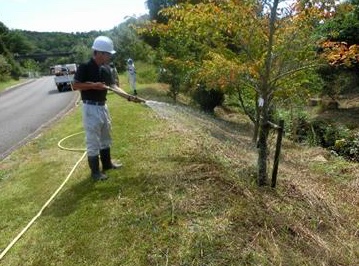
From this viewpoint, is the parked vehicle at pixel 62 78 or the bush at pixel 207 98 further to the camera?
the parked vehicle at pixel 62 78

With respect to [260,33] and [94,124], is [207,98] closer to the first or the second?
[260,33]

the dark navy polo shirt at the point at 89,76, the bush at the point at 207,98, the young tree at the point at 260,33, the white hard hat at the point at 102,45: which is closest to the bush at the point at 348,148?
the young tree at the point at 260,33

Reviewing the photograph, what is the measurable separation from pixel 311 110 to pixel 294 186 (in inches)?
529

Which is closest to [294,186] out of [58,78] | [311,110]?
[311,110]

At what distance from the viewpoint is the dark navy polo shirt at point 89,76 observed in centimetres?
527

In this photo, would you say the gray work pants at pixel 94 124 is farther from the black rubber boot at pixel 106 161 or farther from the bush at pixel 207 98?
the bush at pixel 207 98

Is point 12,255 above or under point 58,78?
above

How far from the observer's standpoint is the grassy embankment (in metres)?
3.92

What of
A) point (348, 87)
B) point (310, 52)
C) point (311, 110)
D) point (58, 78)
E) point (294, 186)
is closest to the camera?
point (294, 186)

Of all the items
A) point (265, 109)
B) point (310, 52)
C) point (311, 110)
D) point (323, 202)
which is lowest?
point (311, 110)

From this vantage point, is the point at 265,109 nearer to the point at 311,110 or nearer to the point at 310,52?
A: the point at 310,52

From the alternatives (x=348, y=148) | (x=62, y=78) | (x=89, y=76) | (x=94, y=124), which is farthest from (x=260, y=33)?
(x=62, y=78)

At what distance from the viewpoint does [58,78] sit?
25.2m

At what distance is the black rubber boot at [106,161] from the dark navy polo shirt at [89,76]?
840mm
